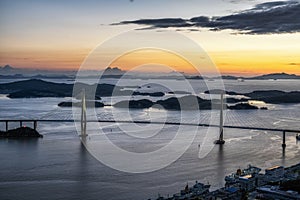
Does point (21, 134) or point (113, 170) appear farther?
point (21, 134)

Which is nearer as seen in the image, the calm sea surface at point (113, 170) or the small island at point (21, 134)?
the calm sea surface at point (113, 170)

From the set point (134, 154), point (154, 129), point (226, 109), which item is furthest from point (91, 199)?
point (226, 109)

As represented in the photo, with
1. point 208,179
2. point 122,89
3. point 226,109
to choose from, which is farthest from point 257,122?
point 122,89

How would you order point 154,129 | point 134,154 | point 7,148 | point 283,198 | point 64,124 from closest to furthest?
point 283,198, point 134,154, point 7,148, point 154,129, point 64,124

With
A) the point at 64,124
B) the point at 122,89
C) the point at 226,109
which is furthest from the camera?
the point at 122,89

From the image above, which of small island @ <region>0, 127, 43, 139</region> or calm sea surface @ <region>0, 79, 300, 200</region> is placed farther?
small island @ <region>0, 127, 43, 139</region>

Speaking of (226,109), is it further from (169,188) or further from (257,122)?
(169,188)

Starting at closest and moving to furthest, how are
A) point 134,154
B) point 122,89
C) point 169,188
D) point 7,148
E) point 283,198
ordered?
point 283,198, point 169,188, point 134,154, point 7,148, point 122,89

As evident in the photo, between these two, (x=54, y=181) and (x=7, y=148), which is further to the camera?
(x=7, y=148)

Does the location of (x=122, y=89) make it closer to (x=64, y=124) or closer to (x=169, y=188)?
(x=64, y=124)
